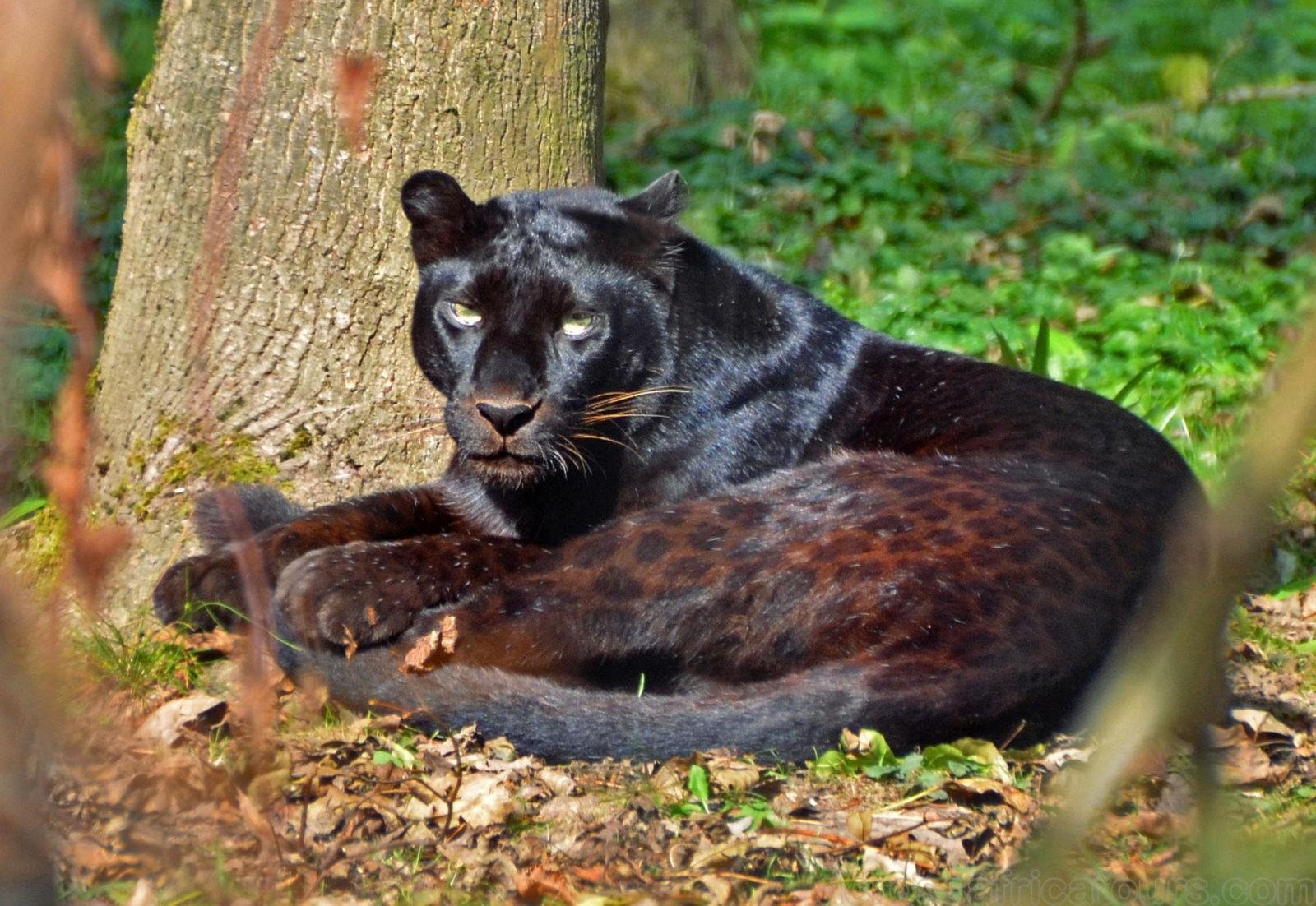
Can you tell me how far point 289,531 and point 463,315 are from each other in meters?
0.79

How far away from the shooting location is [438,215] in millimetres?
3637

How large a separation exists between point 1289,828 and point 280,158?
3076 millimetres

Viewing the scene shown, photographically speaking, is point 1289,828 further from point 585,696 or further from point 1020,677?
point 585,696

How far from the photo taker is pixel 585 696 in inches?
116

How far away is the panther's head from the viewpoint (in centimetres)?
348

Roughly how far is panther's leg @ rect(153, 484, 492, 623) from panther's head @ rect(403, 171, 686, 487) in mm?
322

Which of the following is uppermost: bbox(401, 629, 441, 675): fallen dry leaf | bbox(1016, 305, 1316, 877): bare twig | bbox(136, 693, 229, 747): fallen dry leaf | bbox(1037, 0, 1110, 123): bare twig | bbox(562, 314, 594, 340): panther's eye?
bbox(1037, 0, 1110, 123): bare twig

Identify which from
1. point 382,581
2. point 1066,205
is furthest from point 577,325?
point 1066,205

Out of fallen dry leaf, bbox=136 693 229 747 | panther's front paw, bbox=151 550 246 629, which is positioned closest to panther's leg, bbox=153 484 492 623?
panther's front paw, bbox=151 550 246 629

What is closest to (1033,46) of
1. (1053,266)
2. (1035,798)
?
(1053,266)

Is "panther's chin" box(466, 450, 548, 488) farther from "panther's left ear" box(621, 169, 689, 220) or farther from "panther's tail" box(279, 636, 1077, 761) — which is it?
"panther's left ear" box(621, 169, 689, 220)

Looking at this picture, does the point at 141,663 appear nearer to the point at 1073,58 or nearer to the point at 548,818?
the point at 548,818

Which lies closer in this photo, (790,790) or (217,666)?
(790,790)

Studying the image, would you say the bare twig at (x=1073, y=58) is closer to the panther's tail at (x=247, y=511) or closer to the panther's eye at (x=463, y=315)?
the panther's eye at (x=463, y=315)
